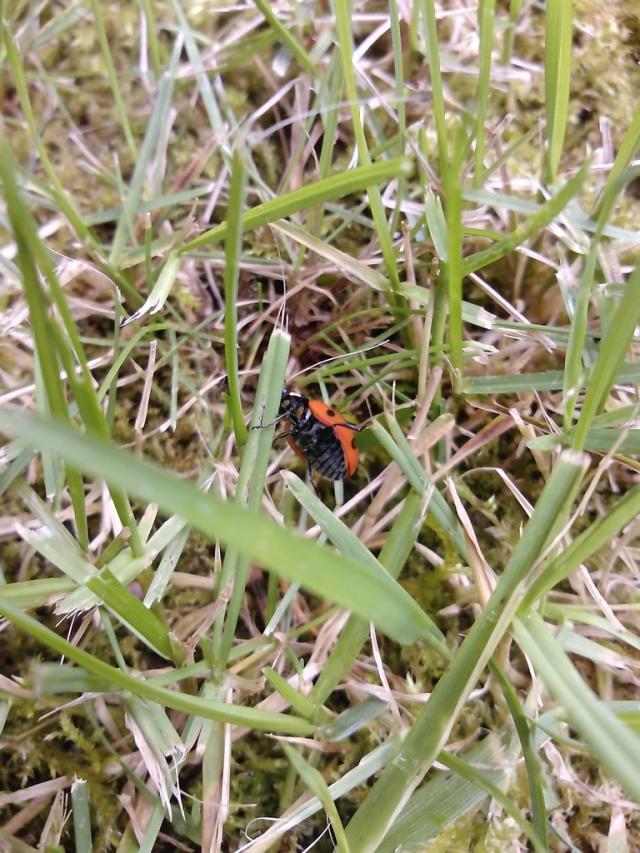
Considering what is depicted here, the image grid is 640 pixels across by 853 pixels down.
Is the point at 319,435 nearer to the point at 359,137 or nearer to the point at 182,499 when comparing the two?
the point at 359,137

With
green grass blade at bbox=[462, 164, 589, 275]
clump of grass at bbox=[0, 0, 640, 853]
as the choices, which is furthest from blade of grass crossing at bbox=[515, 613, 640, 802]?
green grass blade at bbox=[462, 164, 589, 275]

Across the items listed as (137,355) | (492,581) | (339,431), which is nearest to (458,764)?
(492,581)

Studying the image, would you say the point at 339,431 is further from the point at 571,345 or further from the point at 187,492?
the point at 187,492

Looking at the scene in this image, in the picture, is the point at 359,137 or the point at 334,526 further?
the point at 359,137

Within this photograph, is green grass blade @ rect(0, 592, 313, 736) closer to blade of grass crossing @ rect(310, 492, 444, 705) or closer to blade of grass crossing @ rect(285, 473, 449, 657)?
blade of grass crossing @ rect(310, 492, 444, 705)

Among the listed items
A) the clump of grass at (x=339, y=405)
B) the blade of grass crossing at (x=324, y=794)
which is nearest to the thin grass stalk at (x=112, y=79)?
the clump of grass at (x=339, y=405)

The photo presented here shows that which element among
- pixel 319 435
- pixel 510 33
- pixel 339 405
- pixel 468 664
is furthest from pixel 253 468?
pixel 510 33
